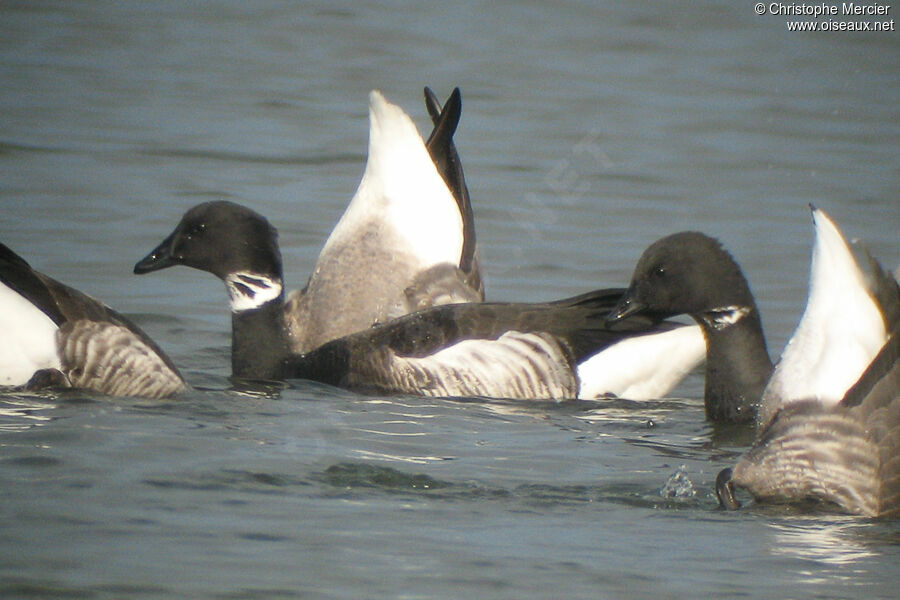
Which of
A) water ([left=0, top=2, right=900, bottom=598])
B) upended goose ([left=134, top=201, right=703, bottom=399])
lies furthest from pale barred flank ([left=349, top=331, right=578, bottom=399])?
water ([left=0, top=2, right=900, bottom=598])

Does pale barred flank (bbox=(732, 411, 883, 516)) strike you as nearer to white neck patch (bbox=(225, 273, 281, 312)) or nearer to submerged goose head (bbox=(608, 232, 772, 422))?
submerged goose head (bbox=(608, 232, 772, 422))

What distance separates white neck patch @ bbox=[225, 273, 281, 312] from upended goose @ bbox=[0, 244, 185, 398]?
4.02 ft

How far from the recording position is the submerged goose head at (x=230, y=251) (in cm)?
895

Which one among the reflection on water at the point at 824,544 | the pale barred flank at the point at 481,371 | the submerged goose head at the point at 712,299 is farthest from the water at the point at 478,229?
the submerged goose head at the point at 712,299

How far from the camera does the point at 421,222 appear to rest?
1014 cm

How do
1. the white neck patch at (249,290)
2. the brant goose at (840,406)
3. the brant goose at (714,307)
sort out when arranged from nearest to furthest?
the brant goose at (840,406) < the brant goose at (714,307) < the white neck patch at (249,290)

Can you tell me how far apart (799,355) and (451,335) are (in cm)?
286

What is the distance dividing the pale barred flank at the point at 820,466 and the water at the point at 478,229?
133 millimetres

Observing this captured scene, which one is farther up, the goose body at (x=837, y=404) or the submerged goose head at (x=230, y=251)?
the submerged goose head at (x=230, y=251)

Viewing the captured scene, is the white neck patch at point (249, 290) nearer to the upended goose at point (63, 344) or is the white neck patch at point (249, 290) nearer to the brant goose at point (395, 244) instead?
the brant goose at point (395, 244)

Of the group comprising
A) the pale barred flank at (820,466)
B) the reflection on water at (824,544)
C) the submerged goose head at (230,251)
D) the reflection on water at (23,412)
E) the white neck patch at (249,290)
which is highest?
the submerged goose head at (230,251)

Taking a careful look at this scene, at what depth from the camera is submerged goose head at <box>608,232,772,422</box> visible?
26.1ft

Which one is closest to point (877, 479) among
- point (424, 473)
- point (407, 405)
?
point (424, 473)

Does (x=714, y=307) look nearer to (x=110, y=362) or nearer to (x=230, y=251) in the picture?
(x=230, y=251)
